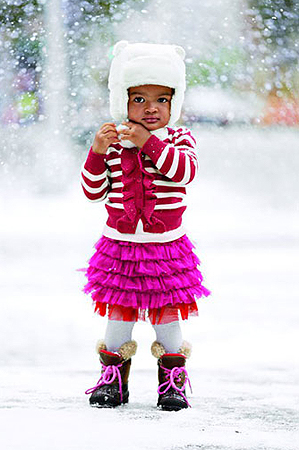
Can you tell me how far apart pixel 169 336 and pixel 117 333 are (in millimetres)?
88

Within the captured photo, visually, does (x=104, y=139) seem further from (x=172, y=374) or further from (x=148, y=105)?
(x=172, y=374)

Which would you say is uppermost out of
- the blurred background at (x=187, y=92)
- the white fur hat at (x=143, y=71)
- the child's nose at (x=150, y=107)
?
the blurred background at (x=187, y=92)

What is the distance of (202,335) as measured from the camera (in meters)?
1.69

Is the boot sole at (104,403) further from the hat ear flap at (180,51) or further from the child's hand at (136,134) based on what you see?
the hat ear flap at (180,51)

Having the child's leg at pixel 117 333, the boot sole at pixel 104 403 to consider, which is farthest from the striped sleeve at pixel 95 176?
the boot sole at pixel 104 403

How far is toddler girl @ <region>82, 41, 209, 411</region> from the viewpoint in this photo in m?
1.08

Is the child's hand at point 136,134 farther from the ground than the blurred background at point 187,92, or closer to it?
closer to it

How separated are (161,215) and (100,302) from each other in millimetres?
178

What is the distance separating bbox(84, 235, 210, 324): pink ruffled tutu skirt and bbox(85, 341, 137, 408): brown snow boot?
6 cm

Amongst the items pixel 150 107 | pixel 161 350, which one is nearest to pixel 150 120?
pixel 150 107

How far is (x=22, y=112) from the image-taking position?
127 inches

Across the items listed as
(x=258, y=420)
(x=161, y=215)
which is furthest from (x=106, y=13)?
(x=258, y=420)

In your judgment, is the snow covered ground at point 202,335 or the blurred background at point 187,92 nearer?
the snow covered ground at point 202,335

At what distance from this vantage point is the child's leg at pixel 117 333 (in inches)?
44.7
